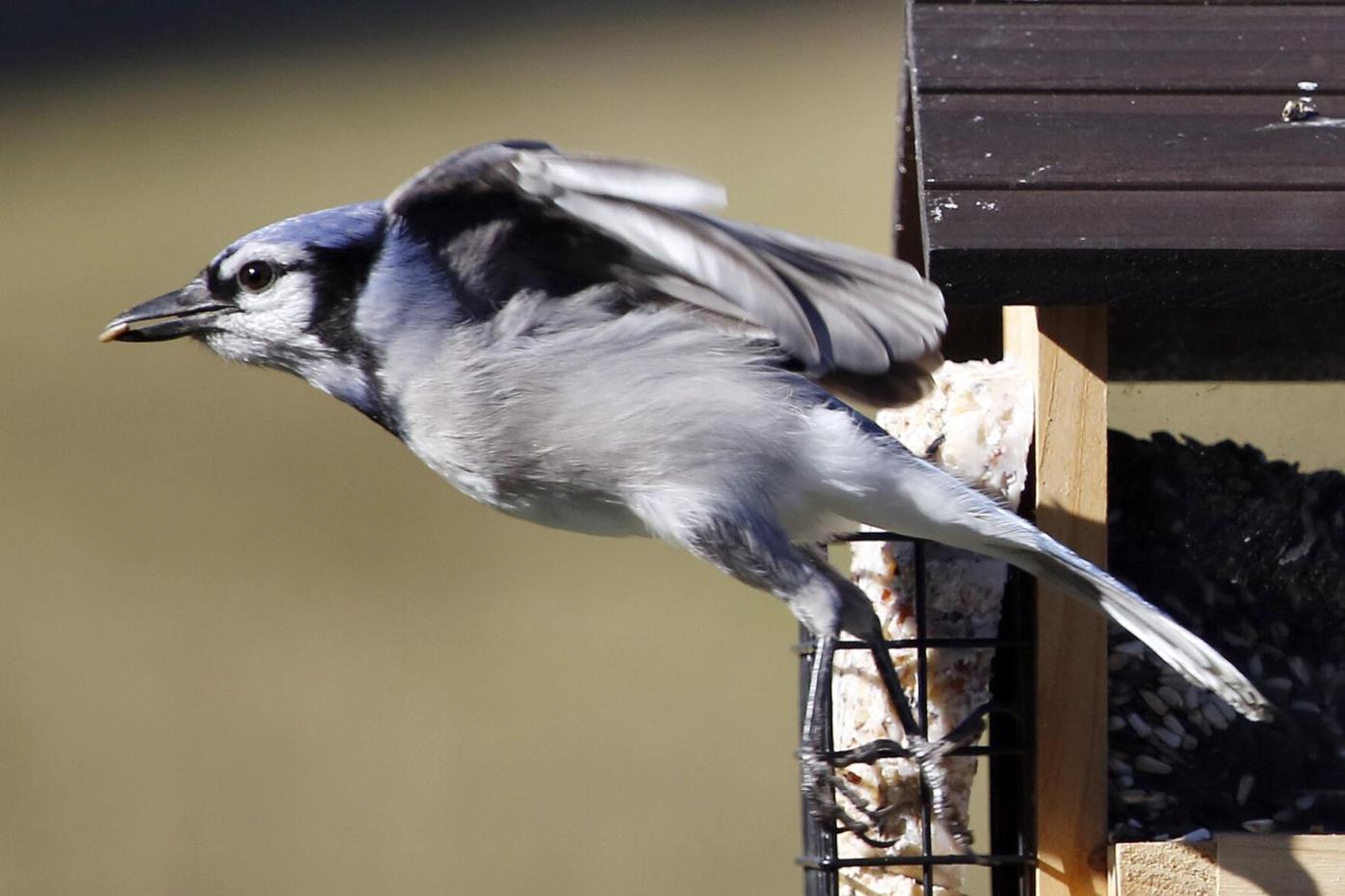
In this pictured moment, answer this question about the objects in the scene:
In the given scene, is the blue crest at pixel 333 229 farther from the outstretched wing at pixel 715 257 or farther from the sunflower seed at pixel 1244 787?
the sunflower seed at pixel 1244 787

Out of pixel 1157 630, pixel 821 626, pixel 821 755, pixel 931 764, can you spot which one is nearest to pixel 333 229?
pixel 821 626

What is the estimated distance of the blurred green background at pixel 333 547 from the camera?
7246mm

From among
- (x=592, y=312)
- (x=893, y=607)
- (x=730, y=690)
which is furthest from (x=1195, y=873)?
(x=730, y=690)

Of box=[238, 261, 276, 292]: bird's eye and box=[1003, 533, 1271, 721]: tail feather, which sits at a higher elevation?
box=[238, 261, 276, 292]: bird's eye

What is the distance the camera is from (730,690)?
24.3 feet

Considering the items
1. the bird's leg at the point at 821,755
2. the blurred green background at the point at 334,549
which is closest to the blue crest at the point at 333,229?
the bird's leg at the point at 821,755

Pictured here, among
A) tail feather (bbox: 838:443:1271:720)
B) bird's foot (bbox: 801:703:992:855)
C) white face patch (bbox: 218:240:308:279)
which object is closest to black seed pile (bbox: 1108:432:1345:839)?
tail feather (bbox: 838:443:1271:720)

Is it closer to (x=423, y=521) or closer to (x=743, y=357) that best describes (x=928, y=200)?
(x=743, y=357)

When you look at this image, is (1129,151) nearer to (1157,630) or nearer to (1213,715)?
(1157,630)

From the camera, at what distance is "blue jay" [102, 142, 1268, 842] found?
2.90 metres

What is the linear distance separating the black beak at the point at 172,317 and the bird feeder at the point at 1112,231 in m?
1.17

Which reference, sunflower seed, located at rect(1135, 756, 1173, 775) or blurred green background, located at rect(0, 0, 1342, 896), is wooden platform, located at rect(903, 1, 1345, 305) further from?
blurred green background, located at rect(0, 0, 1342, 896)

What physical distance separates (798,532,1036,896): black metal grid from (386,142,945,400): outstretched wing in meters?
0.46

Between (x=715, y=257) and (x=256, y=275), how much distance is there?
2.75ft
